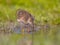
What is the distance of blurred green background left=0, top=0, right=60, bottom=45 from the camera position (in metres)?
2.53

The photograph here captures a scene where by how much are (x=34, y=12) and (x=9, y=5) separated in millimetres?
307

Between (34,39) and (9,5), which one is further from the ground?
(9,5)

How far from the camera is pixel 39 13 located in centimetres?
258

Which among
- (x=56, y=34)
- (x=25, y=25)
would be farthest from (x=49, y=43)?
(x=25, y=25)

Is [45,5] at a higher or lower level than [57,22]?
higher

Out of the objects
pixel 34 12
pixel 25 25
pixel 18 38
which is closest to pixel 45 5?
pixel 34 12

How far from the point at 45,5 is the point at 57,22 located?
0.25 meters

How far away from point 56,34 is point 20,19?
0.45 meters

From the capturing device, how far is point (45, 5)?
8.57 feet

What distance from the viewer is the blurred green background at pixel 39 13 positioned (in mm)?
2533

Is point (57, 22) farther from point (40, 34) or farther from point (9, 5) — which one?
point (9, 5)

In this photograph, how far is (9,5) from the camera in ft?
8.55

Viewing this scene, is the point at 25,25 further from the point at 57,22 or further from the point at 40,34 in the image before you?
the point at 57,22

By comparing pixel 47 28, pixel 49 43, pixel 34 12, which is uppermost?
pixel 34 12
